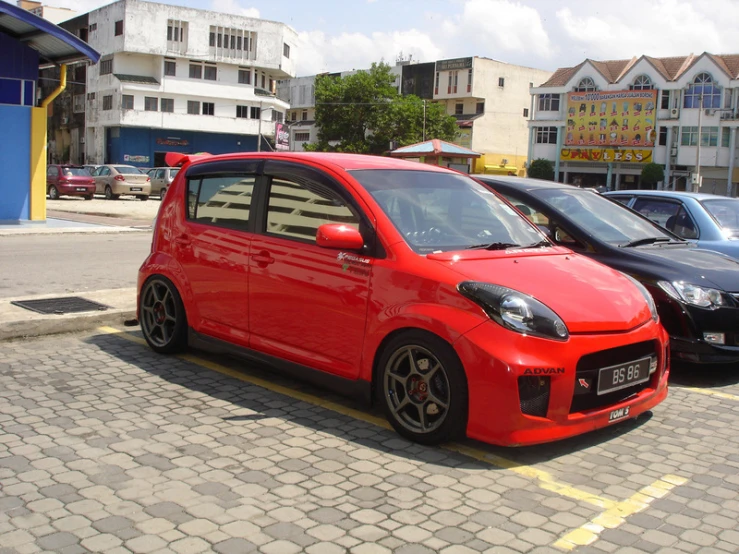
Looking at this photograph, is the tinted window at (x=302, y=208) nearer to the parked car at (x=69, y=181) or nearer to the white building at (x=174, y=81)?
the parked car at (x=69, y=181)

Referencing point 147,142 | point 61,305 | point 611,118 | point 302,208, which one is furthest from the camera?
point 611,118

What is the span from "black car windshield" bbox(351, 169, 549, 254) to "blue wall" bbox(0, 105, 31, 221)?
15.3m

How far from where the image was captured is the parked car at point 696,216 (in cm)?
831

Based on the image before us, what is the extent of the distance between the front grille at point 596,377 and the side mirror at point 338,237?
4.93 feet

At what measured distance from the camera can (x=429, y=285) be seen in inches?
175

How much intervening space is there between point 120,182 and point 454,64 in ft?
180

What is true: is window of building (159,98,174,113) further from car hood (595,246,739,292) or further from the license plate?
the license plate

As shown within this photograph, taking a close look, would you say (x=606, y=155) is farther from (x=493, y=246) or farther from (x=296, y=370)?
(x=296, y=370)

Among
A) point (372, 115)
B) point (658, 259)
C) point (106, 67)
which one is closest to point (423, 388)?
point (658, 259)

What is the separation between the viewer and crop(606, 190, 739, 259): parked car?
27.3 ft

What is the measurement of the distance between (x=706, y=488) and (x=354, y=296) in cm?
226

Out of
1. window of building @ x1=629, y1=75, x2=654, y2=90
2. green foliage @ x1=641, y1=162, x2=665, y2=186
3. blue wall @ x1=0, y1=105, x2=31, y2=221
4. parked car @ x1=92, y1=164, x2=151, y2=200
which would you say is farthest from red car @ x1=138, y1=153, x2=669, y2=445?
window of building @ x1=629, y1=75, x2=654, y2=90

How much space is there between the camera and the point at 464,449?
14.8 ft

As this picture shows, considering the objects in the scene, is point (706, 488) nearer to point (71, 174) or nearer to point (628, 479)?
point (628, 479)
